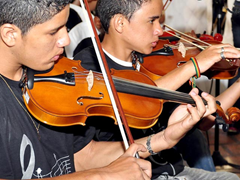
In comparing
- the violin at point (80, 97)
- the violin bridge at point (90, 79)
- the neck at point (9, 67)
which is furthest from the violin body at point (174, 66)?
the neck at point (9, 67)

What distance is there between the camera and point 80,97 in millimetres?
1264

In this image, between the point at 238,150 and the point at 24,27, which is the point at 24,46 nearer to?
the point at 24,27

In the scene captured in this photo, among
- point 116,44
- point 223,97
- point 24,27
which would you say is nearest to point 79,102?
point 24,27

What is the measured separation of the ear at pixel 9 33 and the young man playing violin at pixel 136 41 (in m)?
0.51

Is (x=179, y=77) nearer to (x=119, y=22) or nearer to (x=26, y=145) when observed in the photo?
(x=119, y=22)

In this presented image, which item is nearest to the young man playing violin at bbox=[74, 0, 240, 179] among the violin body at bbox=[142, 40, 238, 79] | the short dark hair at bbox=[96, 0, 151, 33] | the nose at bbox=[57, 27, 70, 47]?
the short dark hair at bbox=[96, 0, 151, 33]

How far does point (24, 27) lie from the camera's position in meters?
1.08

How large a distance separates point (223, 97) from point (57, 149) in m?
0.91

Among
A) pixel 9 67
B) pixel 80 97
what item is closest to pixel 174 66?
pixel 80 97

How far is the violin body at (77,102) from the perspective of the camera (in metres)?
1.15

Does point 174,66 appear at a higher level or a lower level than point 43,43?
lower

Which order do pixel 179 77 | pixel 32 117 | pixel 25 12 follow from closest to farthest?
pixel 25 12 < pixel 32 117 < pixel 179 77

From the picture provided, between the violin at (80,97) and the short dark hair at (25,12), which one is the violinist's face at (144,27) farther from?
the short dark hair at (25,12)

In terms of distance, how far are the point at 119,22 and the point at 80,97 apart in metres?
0.54
